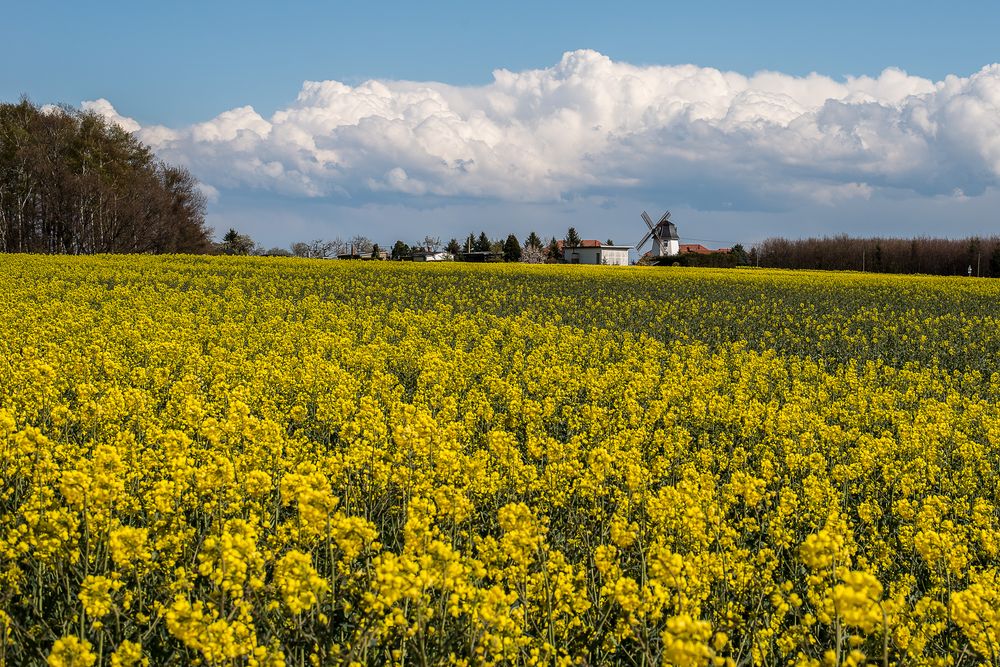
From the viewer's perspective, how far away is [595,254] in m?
112

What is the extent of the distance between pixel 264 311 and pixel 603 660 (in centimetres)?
1837

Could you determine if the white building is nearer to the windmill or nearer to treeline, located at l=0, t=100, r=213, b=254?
the windmill

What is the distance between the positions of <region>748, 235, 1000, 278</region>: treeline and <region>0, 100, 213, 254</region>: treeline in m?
64.8

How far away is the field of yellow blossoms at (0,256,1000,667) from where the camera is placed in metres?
4.20

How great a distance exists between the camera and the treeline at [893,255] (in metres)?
76.9

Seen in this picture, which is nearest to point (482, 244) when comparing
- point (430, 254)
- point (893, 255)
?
point (430, 254)

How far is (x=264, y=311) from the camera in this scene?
21625 millimetres

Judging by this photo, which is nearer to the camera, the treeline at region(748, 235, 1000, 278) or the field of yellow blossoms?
the field of yellow blossoms

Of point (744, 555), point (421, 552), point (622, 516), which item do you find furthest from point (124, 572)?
point (744, 555)

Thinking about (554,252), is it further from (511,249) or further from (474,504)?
(474,504)

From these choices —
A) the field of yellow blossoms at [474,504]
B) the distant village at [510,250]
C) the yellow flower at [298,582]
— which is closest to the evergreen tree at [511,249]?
the distant village at [510,250]

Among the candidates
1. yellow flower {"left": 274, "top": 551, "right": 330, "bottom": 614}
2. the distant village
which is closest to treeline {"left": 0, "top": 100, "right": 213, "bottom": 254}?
the distant village

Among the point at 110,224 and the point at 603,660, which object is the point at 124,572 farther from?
the point at 110,224

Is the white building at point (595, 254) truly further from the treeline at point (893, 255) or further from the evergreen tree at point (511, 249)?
the treeline at point (893, 255)
